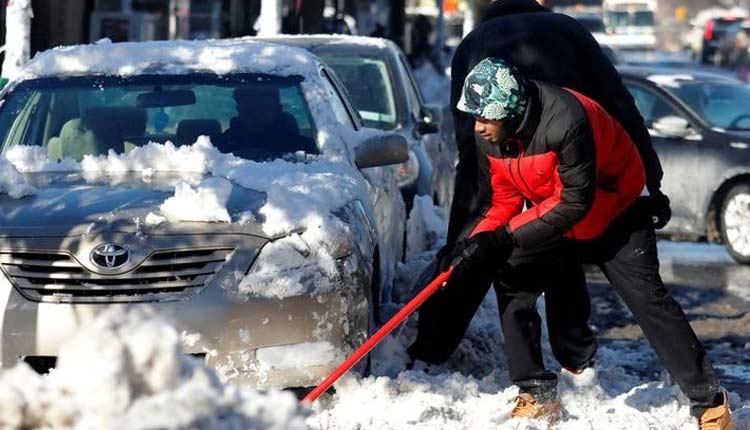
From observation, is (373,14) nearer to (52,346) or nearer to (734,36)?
Result: (734,36)

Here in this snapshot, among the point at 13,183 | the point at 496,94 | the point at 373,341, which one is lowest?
the point at 373,341

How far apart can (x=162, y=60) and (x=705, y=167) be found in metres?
6.44

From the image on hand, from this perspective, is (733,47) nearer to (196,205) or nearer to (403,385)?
(403,385)

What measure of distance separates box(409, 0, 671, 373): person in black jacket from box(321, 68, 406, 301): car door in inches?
19.8

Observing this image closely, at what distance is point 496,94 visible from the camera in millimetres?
6195

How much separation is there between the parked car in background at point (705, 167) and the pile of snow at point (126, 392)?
1019cm

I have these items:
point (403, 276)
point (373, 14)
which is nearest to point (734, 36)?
point (373, 14)

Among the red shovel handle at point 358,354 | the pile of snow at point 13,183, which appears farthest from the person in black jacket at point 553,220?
the pile of snow at point 13,183

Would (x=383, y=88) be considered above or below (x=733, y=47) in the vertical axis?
above

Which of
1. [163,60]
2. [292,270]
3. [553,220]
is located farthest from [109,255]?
[163,60]

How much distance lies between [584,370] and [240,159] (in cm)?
171

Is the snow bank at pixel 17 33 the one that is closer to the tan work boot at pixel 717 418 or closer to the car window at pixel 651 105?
the car window at pixel 651 105

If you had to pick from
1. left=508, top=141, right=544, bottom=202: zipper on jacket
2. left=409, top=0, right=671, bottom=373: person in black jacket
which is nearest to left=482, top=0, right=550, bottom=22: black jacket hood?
left=409, top=0, right=671, bottom=373: person in black jacket

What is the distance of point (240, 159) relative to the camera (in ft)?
24.4
